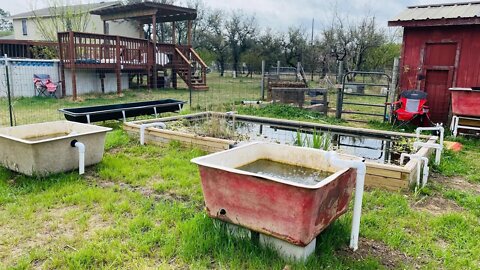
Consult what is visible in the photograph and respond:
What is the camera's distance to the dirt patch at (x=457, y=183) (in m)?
3.89

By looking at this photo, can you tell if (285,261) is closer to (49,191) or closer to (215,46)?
(49,191)

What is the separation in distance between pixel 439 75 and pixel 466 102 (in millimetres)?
1109

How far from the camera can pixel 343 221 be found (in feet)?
9.27

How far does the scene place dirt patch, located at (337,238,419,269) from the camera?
7.79ft

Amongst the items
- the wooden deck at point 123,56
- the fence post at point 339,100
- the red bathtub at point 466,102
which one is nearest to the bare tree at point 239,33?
the wooden deck at point 123,56

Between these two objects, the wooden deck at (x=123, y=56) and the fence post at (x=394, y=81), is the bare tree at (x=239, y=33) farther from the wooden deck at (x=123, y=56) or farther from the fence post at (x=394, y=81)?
the fence post at (x=394, y=81)

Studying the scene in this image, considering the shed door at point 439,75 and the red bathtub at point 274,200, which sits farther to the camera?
the shed door at point 439,75

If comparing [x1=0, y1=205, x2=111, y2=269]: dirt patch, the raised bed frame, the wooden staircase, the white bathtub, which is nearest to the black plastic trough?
the raised bed frame

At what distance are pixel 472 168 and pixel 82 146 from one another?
15.7 ft

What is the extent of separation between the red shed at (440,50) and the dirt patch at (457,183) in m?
3.79

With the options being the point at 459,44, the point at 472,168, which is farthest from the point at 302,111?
the point at 472,168

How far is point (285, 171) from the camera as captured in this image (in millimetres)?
2852

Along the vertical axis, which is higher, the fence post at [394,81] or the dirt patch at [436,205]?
the fence post at [394,81]

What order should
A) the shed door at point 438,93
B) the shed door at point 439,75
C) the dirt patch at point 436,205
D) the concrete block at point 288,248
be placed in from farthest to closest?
the shed door at point 438,93 → the shed door at point 439,75 → the dirt patch at point 436,205 → the concrete block at point 288,248
